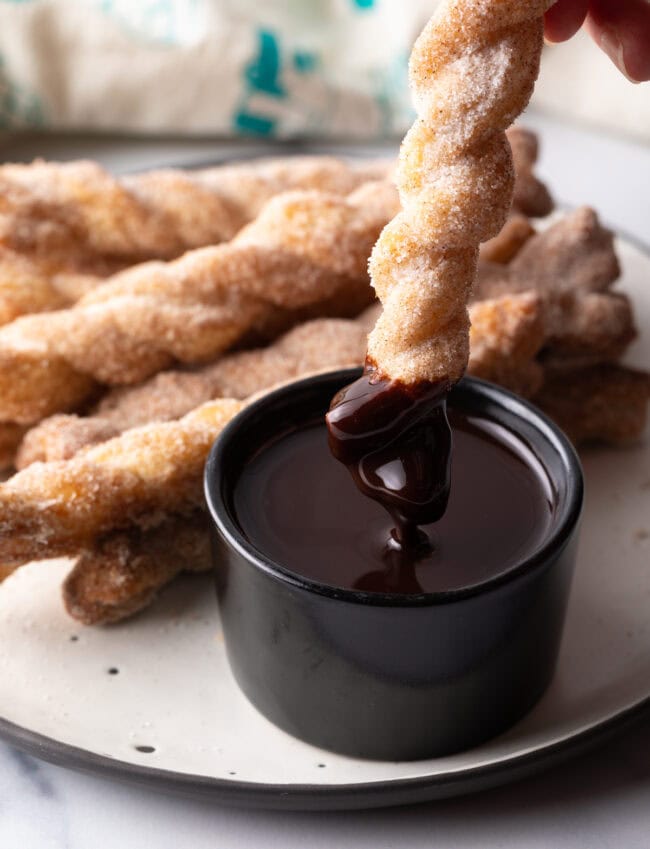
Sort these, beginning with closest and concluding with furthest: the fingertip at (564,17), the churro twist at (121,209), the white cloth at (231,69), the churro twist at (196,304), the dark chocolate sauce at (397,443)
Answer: the dark chocolate sauce at (397,443) → the fingertip at (564,17) → the churro twist at (196,304) → the churro twist at (121,209) → the white cloth at (231,69)

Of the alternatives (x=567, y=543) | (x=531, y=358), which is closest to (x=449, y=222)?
(x=567, y=543)

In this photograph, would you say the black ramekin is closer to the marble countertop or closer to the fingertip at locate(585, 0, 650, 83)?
the marble countertop

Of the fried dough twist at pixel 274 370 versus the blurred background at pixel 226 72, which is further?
the blurred background at pixel 226 72

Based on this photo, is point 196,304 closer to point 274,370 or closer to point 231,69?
point 274,370

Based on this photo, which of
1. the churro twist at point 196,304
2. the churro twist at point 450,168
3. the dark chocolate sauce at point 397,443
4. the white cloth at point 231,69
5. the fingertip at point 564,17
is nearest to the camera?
the churro twist at point 450,168

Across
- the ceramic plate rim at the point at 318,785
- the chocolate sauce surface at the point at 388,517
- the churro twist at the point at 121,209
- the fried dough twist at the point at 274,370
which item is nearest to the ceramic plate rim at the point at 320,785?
the ceramic plate rim at the point at 318,785

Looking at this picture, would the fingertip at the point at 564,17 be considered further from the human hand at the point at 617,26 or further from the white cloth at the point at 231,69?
the white cloth at the point at 231,69

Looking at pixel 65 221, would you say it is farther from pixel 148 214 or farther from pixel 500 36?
pixel 500 36
